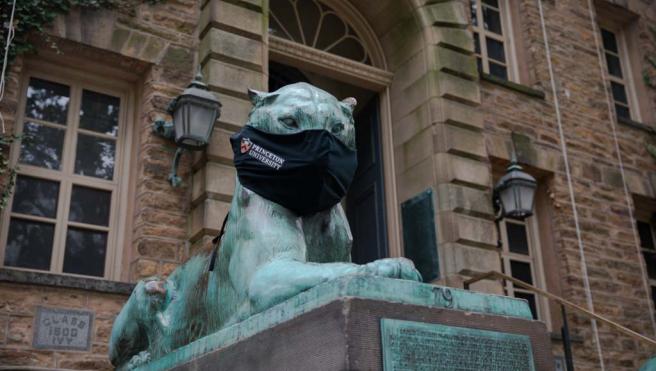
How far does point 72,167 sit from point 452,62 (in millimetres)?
4890

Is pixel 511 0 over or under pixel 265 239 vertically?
over

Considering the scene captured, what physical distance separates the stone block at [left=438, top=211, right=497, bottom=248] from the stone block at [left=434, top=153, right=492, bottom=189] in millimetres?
445

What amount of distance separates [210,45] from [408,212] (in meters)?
3.17

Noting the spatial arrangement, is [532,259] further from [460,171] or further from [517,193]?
[460,171]

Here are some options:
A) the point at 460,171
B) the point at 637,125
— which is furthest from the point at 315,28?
the point at 637,125

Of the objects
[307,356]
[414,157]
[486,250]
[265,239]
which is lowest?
[307,356]

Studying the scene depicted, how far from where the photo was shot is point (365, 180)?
402 inches

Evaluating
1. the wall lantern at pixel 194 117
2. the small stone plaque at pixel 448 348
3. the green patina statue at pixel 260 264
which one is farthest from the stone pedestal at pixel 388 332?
the wall lantern at pixel 194 117

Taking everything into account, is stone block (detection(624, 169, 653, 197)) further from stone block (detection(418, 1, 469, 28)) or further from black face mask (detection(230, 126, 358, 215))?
black face mask (detection(230, 126, 358, 215))

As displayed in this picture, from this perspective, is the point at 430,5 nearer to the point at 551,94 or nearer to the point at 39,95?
the point at 551,94

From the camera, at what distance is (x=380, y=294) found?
2605 millimetres

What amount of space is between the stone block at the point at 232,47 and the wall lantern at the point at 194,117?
0.59 meters

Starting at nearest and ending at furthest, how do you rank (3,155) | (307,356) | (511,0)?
(307,356) → (3,155) → (511,0)

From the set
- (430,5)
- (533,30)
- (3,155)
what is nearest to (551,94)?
(533,30)
